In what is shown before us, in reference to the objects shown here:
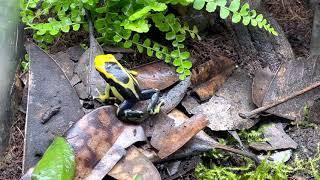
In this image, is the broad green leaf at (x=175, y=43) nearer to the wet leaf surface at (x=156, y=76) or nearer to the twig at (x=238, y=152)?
the wet leaf surface at (x=156, y=76)

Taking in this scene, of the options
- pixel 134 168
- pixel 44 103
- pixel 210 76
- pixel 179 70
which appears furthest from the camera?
pixel 210 76

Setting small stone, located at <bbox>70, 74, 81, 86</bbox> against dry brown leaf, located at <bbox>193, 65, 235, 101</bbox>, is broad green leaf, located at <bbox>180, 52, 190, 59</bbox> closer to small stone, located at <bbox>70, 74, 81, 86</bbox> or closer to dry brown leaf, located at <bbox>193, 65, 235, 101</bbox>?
dry brown leaf, located at <bbox>193, 65, 235, 101</bbox>

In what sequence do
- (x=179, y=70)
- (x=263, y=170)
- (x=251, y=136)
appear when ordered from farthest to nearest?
(x=179, y=70), (x=251, y=136), (x=263, y=170)

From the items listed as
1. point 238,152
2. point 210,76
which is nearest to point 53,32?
point 210,76

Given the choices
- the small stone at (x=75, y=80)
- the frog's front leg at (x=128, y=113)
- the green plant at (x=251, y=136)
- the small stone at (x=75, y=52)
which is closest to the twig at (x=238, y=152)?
the green plant at (x=251, y=136)

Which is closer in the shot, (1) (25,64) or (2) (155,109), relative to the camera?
(2) (155,109)

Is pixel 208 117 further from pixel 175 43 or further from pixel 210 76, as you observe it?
pixel 175 43

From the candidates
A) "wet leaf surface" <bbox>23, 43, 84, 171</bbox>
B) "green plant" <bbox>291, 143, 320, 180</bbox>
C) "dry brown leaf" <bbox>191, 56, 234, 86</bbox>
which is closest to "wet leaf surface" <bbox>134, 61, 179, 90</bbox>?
"dry brown leaf" <bbox>191, 56, 234, 86</bbox>
